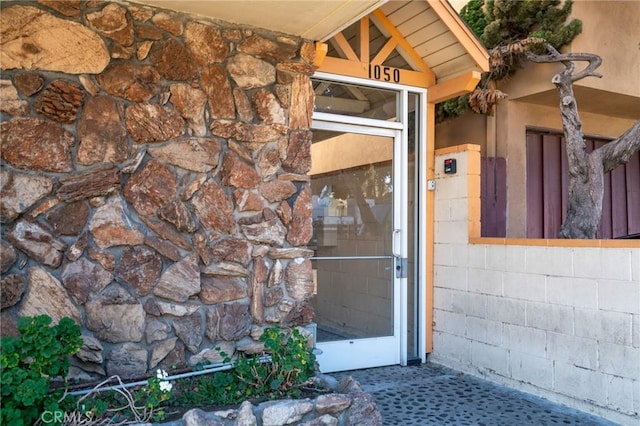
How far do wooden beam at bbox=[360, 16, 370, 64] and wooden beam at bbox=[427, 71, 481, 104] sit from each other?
2.48 ft

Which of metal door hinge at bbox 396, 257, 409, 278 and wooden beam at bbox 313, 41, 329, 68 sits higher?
wooden beam at bbox 313, 41, 329, 68

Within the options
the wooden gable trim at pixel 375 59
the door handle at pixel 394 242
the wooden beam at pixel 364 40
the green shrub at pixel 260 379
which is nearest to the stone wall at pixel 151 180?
the green shrub at pixel 260 379

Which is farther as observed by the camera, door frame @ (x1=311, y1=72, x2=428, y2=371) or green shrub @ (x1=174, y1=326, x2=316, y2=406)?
door frame @ (x1=311, y1=72, x2=428, y2=371)

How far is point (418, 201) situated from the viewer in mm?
5410

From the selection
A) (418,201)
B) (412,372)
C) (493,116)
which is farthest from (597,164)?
(412,372)

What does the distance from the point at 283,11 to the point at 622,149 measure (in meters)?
3.46

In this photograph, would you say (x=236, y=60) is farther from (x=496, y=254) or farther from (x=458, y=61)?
(x=496, y=254)

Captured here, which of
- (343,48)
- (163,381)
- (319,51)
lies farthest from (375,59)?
(163,381)

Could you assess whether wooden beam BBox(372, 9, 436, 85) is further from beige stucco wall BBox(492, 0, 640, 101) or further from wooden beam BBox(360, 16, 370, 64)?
beige stucco wall BBox(492, 0, 640, 101)

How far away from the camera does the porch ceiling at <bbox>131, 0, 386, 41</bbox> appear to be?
3475 millimetres

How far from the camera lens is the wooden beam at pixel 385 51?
201 inches

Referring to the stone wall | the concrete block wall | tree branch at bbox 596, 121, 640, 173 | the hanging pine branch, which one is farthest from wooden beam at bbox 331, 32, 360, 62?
tree branch at bbox 596, 121, 640, 173

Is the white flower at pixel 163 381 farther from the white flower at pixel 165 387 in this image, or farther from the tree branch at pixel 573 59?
the tree branch at pixel 573 59

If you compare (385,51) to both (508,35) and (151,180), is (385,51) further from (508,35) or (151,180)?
(151,180)
